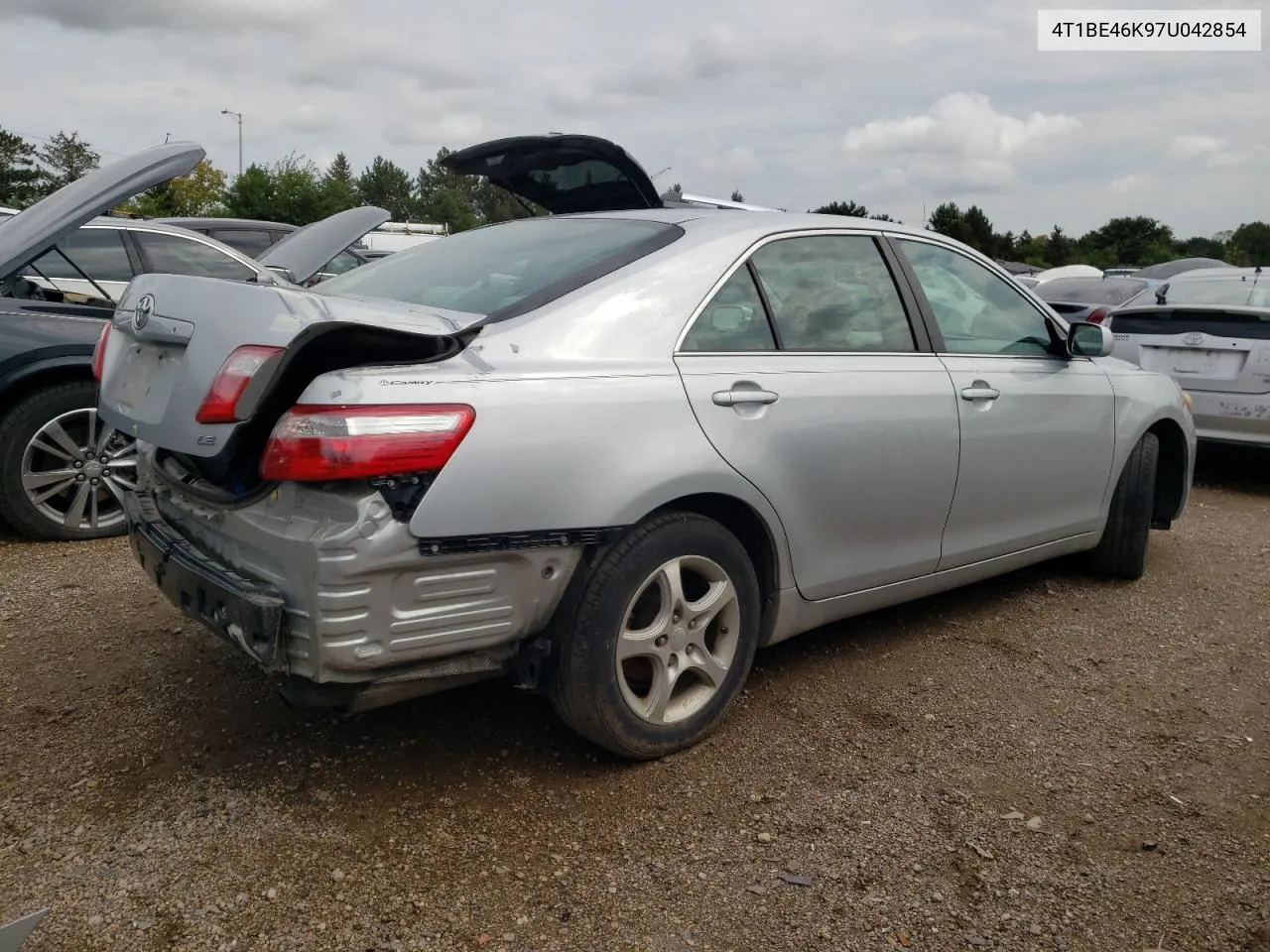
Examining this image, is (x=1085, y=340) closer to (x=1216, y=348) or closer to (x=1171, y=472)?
(x=1171, y=472)

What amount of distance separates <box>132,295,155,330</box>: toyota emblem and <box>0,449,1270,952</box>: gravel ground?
1.21 m

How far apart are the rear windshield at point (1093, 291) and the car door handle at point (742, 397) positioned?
29.3ft

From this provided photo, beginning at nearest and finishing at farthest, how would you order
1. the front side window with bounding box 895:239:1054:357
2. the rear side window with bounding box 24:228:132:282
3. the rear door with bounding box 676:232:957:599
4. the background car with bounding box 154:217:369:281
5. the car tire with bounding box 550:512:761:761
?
the car tire with bounding box 550:512:761:761 → the rear door with bounding box 676:232:957:599 → the front side window with bounding box 895:239:1054:357 → the rear side window with bounding box 24:228:132:282 → the background car with bounding box 154:217:369:281

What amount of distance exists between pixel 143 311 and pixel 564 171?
2.29m

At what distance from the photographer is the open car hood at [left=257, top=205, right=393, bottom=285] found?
504cm

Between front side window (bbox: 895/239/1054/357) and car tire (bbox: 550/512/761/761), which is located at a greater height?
front side window (bbox: 895/239/1054/357)

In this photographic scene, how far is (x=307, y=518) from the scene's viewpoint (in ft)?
7.77

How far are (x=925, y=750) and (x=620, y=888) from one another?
1.15 m

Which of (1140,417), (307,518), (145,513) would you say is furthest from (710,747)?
(1140,417)

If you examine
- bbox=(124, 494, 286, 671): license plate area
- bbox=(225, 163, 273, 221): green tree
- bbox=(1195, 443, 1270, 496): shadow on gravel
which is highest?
bbox=(225, 163, 273, 221): green tree

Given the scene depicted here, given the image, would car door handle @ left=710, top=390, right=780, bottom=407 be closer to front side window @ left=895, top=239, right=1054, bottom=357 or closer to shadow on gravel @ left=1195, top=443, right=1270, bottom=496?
front side window @ left=895, top=239, right=1054, bottom=357

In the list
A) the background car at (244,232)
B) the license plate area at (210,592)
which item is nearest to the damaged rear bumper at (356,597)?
the license plate area at (210,592)

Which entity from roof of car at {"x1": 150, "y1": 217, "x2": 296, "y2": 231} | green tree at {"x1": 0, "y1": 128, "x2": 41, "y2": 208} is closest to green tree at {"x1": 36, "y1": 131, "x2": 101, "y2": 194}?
green tree at {"x1": 0, "y1": 128, "x2": 41, "y2": 208}

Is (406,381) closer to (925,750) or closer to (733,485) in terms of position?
(733,485)
